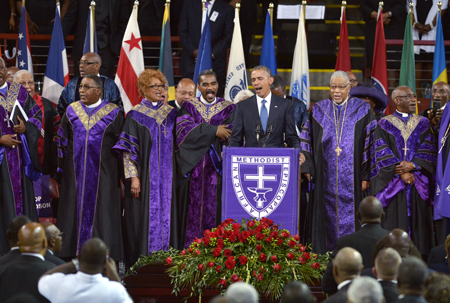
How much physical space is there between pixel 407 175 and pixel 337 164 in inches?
29.9

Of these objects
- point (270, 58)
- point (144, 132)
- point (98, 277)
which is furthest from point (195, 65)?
point (98, 277)

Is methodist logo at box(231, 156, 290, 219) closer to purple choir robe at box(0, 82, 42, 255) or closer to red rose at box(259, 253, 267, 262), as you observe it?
red rose at box(259, 253, 267, 262)

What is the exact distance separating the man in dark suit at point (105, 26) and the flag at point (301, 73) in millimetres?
2852

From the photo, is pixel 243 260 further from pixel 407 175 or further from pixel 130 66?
pixel 130 66

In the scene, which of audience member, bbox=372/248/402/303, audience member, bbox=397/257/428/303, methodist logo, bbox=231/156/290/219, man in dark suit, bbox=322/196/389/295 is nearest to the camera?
audience member, bbox=397/257/428/303

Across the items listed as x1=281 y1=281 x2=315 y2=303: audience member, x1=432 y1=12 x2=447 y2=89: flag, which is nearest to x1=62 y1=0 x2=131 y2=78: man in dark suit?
x1=432 y1=12 x2=447 y2=89: flag

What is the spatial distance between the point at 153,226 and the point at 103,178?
74cm

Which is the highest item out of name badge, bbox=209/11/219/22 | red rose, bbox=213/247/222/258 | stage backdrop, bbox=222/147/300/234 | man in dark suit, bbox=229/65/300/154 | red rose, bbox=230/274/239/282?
name badge, bbox=209/11/219/22

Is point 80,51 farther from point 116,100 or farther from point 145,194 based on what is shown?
point 145,194

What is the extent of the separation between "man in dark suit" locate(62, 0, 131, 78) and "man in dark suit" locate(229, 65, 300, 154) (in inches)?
175

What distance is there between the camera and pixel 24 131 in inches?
276

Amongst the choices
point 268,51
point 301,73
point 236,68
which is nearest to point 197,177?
point 236,68

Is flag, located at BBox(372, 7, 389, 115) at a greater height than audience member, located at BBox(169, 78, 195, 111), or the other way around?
flag, located at BBox(372, 7, 389, 115)

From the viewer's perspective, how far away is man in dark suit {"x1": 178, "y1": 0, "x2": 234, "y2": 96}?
34.8 ft
